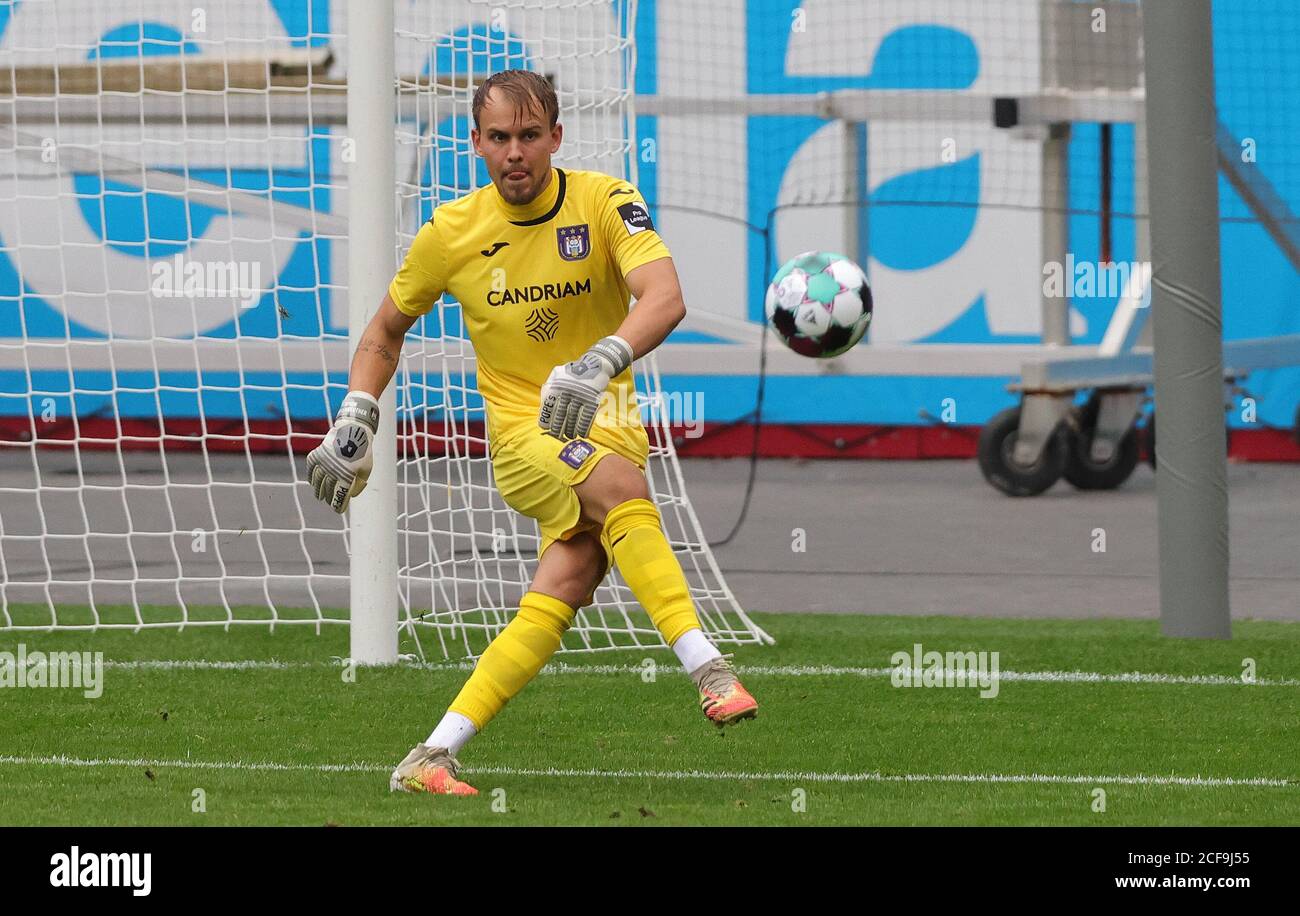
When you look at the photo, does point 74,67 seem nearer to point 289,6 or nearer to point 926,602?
point 926,602

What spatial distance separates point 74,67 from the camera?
10.2m

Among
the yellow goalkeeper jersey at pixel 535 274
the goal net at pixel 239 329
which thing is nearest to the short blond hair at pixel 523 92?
the yellow goalkeeper jersey at pixel 535 274

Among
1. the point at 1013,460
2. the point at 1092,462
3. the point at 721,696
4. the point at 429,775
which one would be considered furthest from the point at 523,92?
the point at 1092,462

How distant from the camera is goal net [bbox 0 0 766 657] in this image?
827 centimetres

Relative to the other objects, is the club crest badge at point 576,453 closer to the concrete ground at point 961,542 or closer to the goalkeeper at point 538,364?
the goalkeeper at point 538,364

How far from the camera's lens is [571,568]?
16.8 ft

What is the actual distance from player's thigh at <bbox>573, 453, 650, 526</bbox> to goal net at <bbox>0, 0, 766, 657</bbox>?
274 centimetres

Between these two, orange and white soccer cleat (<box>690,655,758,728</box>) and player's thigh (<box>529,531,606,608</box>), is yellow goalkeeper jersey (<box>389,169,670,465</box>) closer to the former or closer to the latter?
player's thigh (<box>529,531,606,608</box>)

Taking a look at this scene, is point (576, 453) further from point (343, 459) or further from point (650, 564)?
point (343, 459)

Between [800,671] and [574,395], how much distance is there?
2990 millimetres

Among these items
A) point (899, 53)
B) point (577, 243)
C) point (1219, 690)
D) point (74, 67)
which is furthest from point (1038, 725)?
point (899, 53)

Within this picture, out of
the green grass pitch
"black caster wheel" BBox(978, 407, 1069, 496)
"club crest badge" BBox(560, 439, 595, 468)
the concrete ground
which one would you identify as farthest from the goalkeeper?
"black caster wheel" BBox(978, 407, 1069, 496)

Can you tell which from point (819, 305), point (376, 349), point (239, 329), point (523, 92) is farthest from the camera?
point (239, 329)

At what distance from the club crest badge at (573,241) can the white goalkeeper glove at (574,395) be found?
524 millimetres
